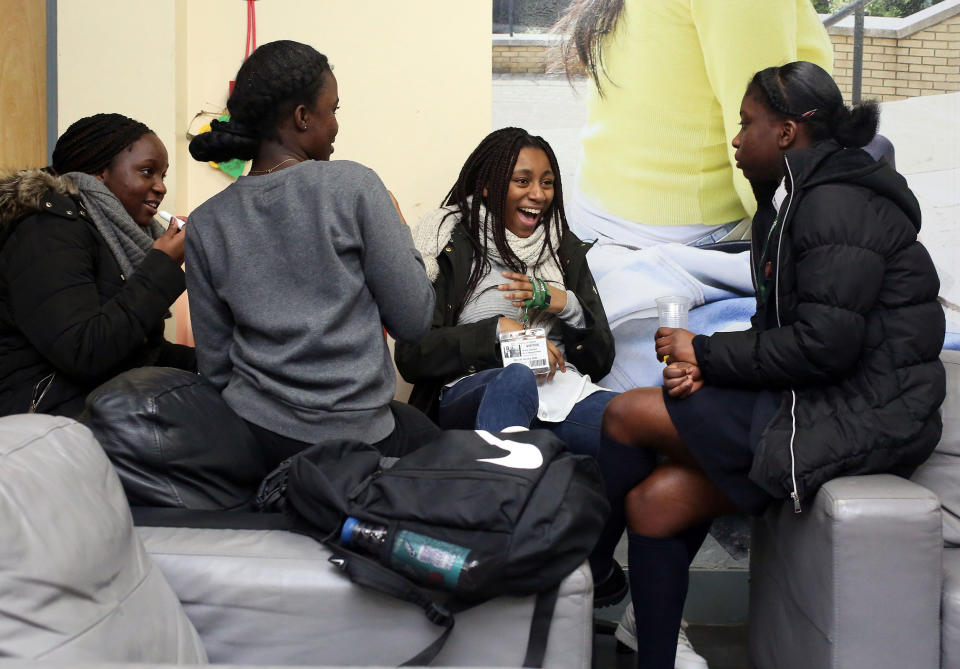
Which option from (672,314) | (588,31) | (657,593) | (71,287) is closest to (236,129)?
(71,287)

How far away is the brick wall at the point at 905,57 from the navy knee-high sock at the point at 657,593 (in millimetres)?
1902

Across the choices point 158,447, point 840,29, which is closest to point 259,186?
point 158,447

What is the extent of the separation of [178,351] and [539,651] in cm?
164

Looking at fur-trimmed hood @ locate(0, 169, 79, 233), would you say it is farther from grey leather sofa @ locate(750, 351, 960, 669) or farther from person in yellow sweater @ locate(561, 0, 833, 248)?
grey leather sofa @ locate(750, 351, 960, 669)

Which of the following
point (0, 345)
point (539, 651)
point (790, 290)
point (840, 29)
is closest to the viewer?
point (539, 651)

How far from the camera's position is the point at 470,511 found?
1.54 meters

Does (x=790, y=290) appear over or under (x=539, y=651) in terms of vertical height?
over

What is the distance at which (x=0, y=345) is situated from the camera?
226 centimetres

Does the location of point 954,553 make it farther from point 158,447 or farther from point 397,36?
point 397,36

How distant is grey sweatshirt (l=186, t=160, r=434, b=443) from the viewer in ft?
6.20

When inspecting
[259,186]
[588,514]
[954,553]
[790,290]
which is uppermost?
[259,186]

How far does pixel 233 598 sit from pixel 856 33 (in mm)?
2843

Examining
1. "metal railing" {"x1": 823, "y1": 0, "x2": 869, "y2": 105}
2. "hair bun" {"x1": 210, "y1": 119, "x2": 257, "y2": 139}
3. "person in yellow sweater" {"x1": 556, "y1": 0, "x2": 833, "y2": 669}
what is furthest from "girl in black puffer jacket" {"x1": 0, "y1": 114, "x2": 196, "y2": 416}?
"metal railing" {"x1": 823, "y1": 0, "x2": 869, "y2": 105}

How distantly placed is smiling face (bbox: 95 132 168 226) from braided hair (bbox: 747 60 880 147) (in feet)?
5.61
